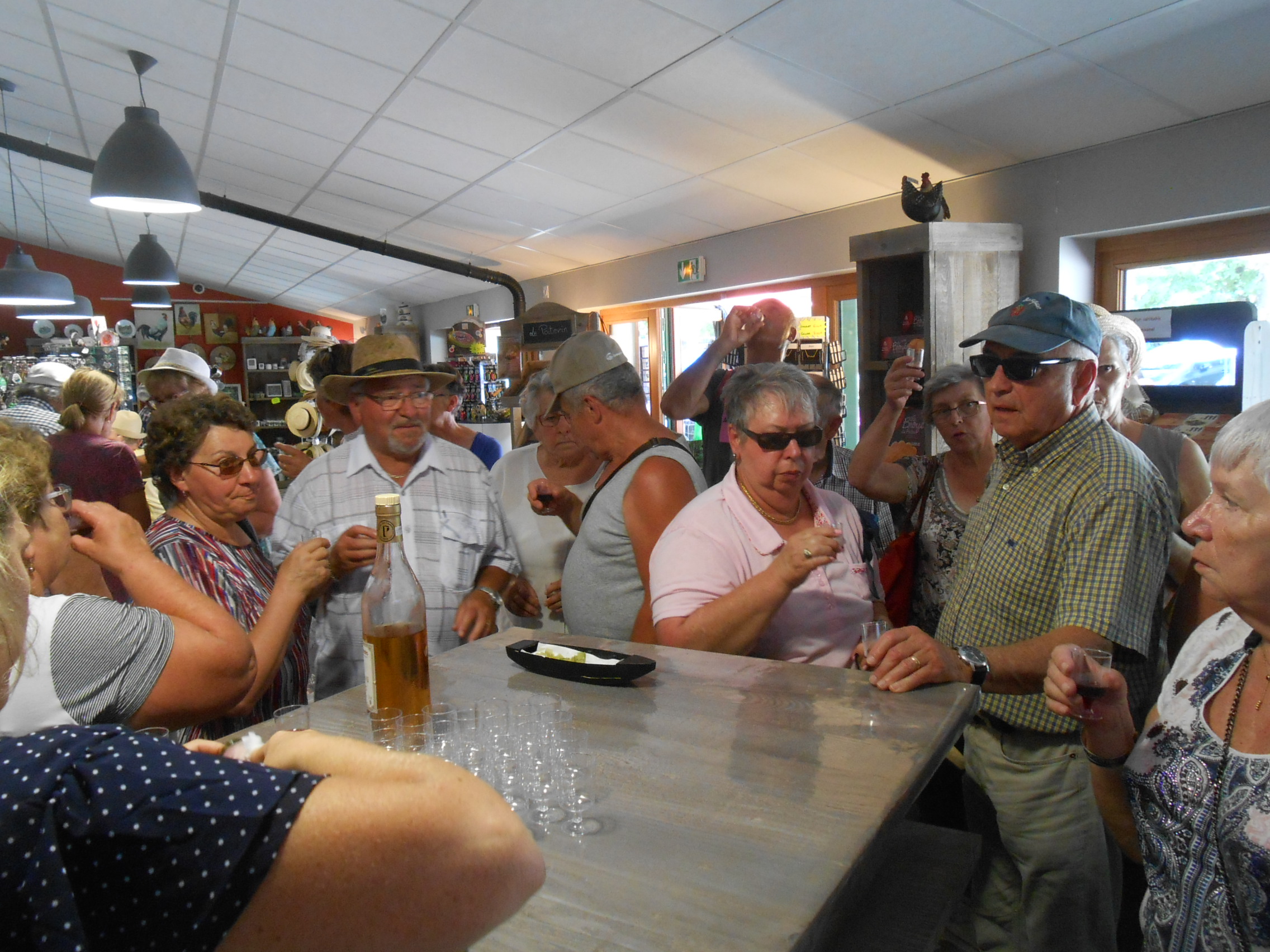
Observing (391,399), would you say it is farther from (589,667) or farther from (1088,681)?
(1088,681)

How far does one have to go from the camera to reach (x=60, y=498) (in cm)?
132

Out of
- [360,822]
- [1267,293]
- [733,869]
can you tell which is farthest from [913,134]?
[360,822]

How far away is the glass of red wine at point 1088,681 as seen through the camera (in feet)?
4.22

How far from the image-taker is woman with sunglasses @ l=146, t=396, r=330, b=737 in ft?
5.59

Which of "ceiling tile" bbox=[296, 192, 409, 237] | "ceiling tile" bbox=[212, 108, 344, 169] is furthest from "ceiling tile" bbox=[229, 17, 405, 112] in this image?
"ceiling tile" bbox=[296, 192, 409, 237]

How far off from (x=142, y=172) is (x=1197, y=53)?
4430 mm

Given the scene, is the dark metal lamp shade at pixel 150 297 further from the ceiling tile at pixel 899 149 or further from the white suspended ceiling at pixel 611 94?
the ceiling tile at pixel 899 149

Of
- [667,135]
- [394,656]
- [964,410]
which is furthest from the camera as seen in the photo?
[667,135]

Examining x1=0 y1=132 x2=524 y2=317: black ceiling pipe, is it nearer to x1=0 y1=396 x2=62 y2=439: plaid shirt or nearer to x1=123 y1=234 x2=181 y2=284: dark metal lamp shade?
x1=123 y1=234 x2=181 y2=284: dark metal lamp shade

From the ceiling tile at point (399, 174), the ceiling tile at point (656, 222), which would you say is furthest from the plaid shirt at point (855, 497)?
the ceiling tile at point (399, 174)

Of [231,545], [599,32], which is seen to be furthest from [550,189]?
[231,545]

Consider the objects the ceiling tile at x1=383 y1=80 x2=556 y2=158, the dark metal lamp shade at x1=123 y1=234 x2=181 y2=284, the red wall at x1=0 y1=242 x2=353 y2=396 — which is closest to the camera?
the ceiling tile at x1=383 y1=80 x2=556 y2=158

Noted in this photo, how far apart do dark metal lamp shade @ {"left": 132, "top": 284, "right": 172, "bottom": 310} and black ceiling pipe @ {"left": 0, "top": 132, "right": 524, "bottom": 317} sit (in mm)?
1592

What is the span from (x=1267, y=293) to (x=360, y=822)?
3987 millimetres
